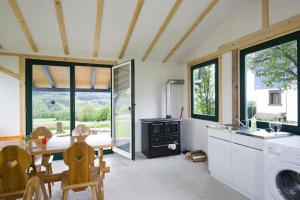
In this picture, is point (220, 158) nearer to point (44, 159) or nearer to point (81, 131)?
point (81, 131)

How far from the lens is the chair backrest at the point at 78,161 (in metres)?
1.94

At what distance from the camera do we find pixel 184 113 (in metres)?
5.07

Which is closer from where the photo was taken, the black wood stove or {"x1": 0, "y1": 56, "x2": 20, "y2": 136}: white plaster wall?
{"x1": 0, "y1": 56, "x2": 20, "y2": 136}: white plaster wall

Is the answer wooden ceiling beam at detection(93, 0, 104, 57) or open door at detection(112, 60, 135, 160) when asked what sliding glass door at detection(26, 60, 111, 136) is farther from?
wooden ceiling beam at detection(93, 0, 104, 57)

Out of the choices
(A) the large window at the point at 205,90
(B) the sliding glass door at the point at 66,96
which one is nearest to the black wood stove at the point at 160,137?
(A) the large window at the point at 205,90

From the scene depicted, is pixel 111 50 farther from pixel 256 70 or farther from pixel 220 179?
pixel 220 179

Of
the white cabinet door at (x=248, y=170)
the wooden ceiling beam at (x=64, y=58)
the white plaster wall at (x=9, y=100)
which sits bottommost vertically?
the white cabinet door at (x=248, y=170)

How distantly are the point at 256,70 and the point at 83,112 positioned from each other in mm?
3854

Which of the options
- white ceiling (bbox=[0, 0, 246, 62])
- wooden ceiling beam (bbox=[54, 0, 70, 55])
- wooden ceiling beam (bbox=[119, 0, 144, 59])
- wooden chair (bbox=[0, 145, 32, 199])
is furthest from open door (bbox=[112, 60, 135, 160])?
wooden chair (bbox=[0, 145, 32, 199])

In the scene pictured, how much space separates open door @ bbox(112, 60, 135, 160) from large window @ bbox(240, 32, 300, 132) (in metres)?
2.18

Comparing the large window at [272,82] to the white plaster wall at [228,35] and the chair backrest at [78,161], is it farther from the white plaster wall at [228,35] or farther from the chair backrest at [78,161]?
the chair backrest at [78,161]

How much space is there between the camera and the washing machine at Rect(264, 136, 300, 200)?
1.86 m

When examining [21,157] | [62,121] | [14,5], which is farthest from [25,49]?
[21,157]

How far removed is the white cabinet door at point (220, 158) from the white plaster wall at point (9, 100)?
3.91m
